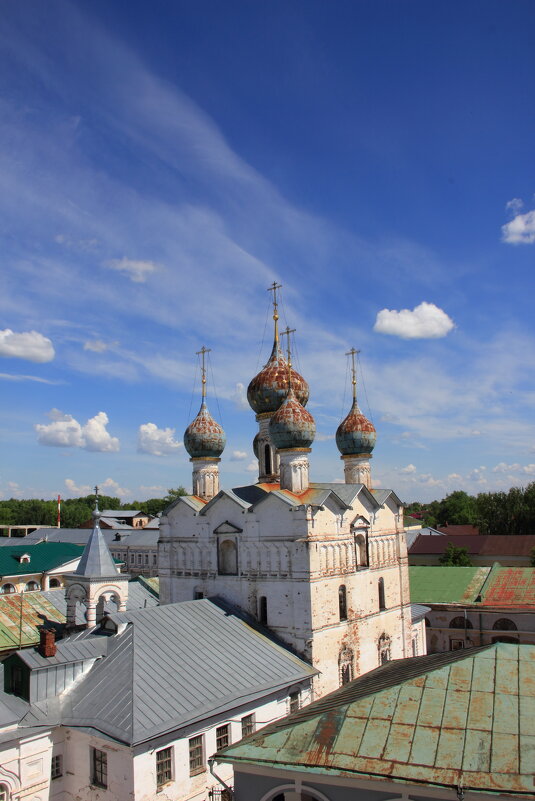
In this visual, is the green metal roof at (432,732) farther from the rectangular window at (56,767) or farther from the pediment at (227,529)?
the pediment at (227,529)

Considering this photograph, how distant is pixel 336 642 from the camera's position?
907 inches

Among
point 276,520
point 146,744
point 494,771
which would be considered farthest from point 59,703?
point 494,771

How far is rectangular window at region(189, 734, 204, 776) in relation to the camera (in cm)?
1622

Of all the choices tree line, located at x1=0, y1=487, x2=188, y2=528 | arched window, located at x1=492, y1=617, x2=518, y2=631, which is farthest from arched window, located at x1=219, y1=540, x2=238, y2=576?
tree line, located at x1=0, y1=487, x2=188, y2=528

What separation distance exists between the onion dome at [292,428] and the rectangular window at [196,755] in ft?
36.5

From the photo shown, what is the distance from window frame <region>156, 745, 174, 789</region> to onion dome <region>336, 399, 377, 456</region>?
1649cm

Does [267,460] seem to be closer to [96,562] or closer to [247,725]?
[96,562]

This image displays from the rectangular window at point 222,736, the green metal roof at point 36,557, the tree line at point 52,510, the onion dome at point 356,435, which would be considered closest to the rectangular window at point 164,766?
the rectangular window at point 222,736

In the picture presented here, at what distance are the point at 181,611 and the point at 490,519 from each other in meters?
62.0

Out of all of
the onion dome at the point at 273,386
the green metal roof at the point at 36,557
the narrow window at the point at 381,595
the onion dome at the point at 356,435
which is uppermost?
the onion dome at the point at 273,386

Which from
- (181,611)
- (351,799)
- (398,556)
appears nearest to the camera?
(351,799)

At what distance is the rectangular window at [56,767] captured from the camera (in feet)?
53.1

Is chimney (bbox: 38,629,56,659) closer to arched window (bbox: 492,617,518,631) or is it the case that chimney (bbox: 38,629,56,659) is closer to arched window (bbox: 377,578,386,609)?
arched window (bbox: 377,578,386,609)

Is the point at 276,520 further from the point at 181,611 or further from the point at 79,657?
the point at 79,657
